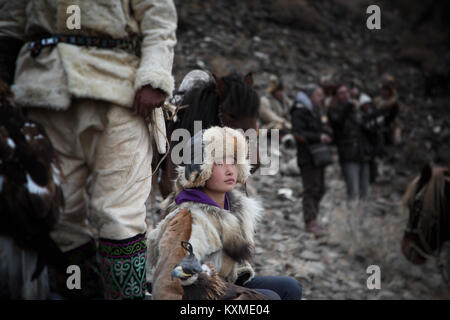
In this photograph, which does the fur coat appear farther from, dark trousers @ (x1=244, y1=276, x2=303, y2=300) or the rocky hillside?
the rocky hillside

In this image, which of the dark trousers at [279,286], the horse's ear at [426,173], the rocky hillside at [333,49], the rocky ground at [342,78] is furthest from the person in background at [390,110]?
the dark trousers at [279,286]

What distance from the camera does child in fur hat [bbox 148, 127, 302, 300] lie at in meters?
1.94

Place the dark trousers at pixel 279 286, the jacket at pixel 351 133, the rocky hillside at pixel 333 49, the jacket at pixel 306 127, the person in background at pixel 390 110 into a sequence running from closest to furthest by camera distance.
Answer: the dark trousers at pixel 279 286 < the jacket at pixel 306 127 < the jacket at pixel 351 133 < the person in background at pixel 390 110 < the rocky hillside at pixel 333 49

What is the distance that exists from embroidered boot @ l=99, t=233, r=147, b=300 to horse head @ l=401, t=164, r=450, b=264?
3677 mm

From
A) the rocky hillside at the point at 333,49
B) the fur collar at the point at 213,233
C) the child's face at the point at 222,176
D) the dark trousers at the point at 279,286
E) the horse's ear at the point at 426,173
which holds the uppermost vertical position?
the rocky hillside at the point at 333,49

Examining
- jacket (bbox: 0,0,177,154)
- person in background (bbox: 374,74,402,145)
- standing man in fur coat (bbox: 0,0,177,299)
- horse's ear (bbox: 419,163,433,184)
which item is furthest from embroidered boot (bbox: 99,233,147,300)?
person in background (bbox: 374,74,402,145)

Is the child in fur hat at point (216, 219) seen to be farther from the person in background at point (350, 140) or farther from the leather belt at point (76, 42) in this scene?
the person in background at point (350, 140)

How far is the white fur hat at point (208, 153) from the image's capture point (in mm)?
2098

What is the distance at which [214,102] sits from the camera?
119 inches

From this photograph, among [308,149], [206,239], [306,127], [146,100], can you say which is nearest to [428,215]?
[308,149]

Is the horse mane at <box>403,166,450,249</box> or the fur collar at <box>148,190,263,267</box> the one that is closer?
the fur collar at <box>148,190,263,267</box>

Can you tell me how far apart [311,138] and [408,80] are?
1295cm

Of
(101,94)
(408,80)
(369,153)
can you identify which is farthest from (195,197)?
(408,80)

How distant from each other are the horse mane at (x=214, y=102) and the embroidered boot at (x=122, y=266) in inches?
40.5
